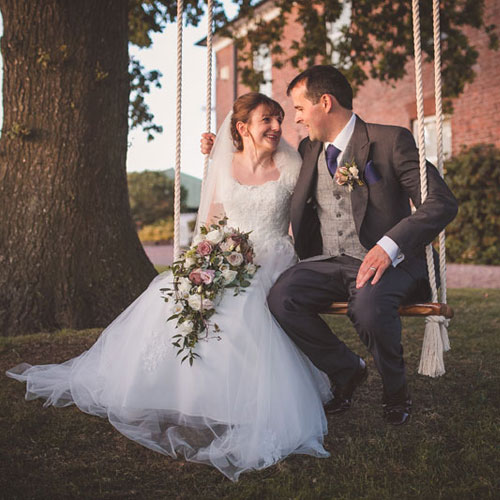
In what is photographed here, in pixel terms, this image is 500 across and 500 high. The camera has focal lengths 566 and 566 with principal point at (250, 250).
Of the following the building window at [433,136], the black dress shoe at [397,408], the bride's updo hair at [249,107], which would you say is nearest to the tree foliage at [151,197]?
the building window at [433,136]

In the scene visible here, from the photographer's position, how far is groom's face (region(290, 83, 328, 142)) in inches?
124

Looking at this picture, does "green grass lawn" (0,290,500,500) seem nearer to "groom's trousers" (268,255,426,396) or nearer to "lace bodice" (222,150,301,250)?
"groom's trousers" (268,255,426,396)

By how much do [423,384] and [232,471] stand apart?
1.66 m

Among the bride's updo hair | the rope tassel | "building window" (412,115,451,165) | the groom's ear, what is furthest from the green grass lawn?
A: "building window" (412,115,451,165)

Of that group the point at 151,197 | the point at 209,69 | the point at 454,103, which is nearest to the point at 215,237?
the point at 209,69

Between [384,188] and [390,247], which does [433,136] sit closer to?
[384,188]

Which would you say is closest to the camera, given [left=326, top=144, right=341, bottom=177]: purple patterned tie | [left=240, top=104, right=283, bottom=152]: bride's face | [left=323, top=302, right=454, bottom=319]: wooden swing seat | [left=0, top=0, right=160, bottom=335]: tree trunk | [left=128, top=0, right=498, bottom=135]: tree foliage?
[left=323, top=302, right=454, bottom=319]: wooden swing seat

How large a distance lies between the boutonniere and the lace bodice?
51 cm

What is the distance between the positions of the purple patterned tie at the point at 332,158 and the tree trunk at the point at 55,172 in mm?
2394

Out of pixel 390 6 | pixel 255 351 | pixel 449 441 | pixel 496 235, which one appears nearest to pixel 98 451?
pixel 255 351

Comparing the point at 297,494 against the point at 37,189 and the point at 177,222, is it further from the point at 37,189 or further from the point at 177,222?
the point at 37,189

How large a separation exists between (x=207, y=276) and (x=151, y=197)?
2188 centimetres

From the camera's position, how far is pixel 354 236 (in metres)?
3.10

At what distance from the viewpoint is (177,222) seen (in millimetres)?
3105
